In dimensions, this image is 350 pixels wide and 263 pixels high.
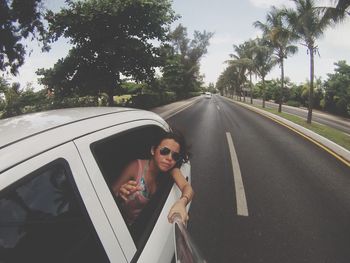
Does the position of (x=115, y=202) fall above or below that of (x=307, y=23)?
below

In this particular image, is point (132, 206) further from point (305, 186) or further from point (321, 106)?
point (321, 106)

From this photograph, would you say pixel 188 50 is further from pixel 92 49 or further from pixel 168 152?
pixel 168 152

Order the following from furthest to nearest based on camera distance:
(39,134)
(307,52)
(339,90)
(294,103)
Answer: (294,103)
(339,90)
(307,52)
(39,134)

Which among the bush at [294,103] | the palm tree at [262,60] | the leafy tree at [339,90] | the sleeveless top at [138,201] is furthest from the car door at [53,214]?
the bush at [294,103]

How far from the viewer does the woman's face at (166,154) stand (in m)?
2.52

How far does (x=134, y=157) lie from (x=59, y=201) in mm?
1820

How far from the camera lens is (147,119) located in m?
2.76

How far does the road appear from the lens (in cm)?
404

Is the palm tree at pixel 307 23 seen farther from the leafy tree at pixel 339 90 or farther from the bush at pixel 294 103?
the bush at pixel 294 103

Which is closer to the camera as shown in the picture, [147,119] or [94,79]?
[147,119]

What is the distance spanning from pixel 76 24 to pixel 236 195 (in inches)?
560

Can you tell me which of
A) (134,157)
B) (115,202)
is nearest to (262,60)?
(134,157)

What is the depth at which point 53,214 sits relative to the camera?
4.39ft

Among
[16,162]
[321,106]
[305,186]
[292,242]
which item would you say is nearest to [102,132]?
[16,162]
